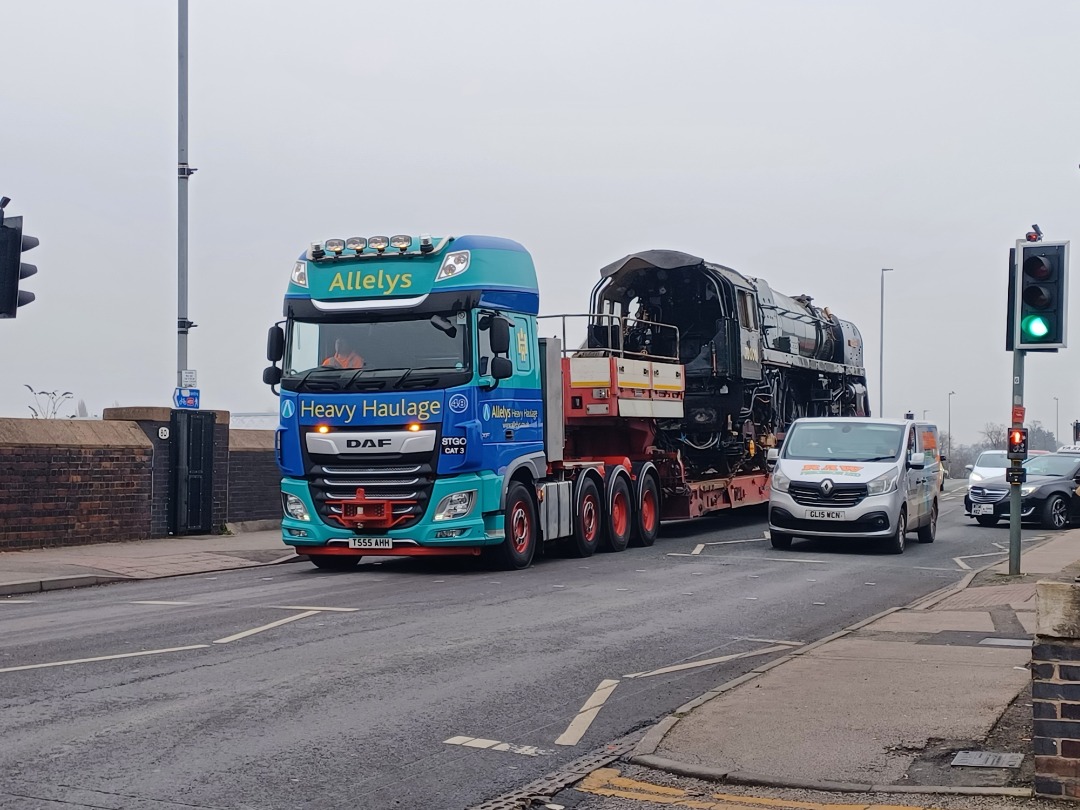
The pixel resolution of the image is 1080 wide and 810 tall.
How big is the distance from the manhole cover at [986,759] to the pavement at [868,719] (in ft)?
0.17

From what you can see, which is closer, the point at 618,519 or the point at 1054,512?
the point at 618,519

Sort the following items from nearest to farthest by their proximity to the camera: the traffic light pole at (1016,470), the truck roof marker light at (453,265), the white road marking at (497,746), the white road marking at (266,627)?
the white road marking at (497,746), the white road marking at (266,627), the traffic light pole at (1016,470), the truck roof marker light at (453,265)

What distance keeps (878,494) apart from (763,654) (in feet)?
31.9

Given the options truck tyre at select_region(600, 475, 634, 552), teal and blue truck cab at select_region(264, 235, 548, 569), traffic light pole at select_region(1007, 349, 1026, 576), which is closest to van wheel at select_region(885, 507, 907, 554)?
truck tyre at select_region(600, 475, 634, 552)

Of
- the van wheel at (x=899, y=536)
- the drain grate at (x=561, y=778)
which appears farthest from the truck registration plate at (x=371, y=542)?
the drain grate at (x=561, y=778)

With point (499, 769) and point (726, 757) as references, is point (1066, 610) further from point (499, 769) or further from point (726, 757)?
point (499, 769)

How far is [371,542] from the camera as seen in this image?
51.4 ft

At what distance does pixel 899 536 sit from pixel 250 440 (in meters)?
11.1

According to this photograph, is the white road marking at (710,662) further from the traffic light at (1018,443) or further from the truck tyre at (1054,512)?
the truck tyre at (1054,512)

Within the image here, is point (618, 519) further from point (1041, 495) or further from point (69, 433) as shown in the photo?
point (1041, 495)

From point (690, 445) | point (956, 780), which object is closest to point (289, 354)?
point (690, 445)

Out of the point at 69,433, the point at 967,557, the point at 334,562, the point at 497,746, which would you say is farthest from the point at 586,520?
the point at 497,746

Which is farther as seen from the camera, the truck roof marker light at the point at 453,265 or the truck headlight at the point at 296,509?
the truck headlight at the point at 296,509

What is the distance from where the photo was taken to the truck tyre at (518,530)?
53.2 ft
